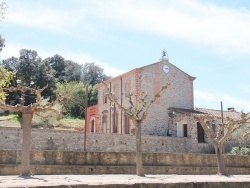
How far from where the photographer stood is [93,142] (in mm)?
Result: 27375

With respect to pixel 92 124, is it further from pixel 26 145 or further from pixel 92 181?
pixel 92 181

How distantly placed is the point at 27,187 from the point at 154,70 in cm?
3081

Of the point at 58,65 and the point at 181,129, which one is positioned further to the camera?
the point at 58,65

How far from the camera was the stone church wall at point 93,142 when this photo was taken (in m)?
23.6

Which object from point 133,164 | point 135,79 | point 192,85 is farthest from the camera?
point 192,85

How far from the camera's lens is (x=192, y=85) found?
125 feet

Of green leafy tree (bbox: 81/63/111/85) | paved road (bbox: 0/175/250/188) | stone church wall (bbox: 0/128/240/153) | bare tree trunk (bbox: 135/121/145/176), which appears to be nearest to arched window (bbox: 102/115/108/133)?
stone church wall (bbox: 0/128/240/153)

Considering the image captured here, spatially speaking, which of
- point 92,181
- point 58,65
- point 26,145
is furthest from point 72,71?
point 92,181

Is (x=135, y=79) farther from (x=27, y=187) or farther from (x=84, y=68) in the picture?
(x=84, y=68)

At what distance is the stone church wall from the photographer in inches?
930

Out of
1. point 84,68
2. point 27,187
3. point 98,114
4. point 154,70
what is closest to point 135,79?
point 154,70

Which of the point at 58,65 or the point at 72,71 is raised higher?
the point at 58,65

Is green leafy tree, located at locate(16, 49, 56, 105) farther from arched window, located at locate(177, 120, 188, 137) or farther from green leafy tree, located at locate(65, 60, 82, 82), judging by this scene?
arched window, located at locate(177, 120, 188, 137)

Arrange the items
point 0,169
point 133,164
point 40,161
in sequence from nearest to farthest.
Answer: point 0,169
point 40,161
point 133,164
